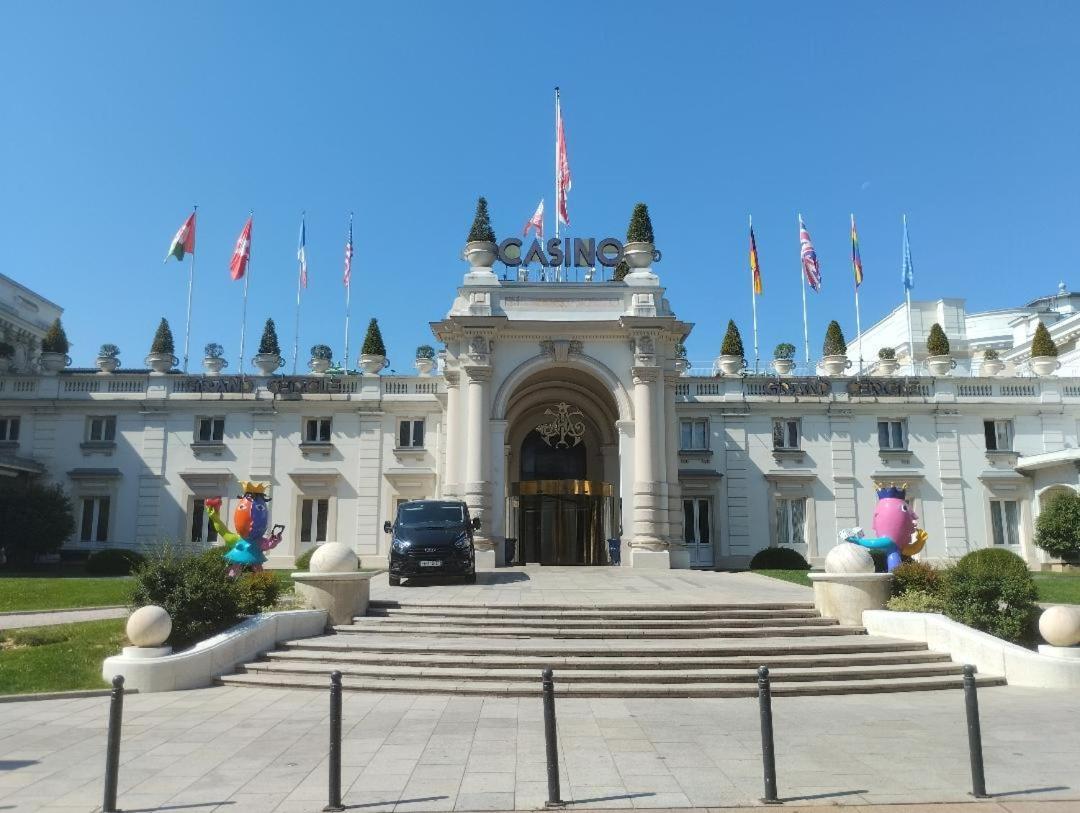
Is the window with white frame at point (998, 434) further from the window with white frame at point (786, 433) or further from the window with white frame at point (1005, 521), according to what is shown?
the window with white frame at point (786, 433)

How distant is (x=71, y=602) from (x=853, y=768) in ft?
67.7

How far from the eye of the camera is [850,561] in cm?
1638

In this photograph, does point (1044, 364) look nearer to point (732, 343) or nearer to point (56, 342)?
point (732, 343)

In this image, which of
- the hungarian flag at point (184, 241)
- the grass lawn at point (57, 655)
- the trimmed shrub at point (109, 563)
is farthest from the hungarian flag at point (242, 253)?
the grass lawn at point (57, 655)

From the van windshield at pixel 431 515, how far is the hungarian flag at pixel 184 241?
73.7ft

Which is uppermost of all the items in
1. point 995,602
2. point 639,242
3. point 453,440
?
point 639,242

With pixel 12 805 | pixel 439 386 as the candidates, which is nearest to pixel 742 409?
pixel 439 386

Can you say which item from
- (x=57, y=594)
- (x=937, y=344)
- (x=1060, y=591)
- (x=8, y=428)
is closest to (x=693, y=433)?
(x=937, y=344)

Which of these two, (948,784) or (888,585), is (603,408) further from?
(948,784)

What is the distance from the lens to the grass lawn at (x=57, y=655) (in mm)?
12750

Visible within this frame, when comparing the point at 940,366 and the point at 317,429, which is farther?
the point at 940,366

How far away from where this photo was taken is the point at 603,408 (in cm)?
3622

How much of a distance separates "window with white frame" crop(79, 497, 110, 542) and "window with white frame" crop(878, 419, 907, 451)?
37.2m

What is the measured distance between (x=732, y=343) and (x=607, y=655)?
30322 millimetres
